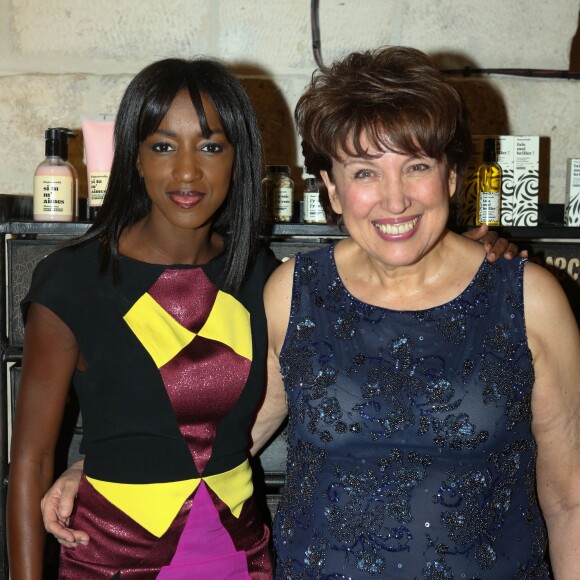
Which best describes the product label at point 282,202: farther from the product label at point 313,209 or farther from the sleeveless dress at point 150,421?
the sleeveless dress at point 150,421

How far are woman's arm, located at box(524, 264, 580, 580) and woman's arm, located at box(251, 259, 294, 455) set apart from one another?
1.28 ft

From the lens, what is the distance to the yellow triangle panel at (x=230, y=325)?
4.66 ft

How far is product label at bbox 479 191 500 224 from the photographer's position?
67.9 inches

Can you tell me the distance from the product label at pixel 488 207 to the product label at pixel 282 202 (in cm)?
41

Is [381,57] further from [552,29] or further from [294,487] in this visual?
[552,29]

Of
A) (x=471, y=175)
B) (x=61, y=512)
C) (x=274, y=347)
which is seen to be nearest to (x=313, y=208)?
(x=471, y=175)

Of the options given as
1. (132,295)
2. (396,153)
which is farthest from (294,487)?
(396,153)

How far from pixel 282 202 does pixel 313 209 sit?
0.07 meters

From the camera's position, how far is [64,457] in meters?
1.70

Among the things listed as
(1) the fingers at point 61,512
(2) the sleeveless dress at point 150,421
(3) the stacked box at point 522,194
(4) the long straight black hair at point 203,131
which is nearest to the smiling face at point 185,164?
(4) the long straight black hair at point 203,131

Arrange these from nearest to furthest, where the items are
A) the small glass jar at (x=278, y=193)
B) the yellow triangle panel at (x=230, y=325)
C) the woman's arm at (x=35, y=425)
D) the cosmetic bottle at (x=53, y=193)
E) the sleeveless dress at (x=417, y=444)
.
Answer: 1. the sleeveless dress at (x=417, y=444)
2. the woman's arm at (x=35, y=425)
3. the yellow triangle panel at (x=230, y=325)
4. the cosmetic bottle at (x=53, y=193)
5. the small glass jar at (x=278, y=193)

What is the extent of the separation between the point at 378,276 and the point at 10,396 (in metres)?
0.84

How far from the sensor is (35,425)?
132 centimetres

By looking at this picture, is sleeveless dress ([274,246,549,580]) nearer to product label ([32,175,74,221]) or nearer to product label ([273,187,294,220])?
product label ([273,187,294,220])
